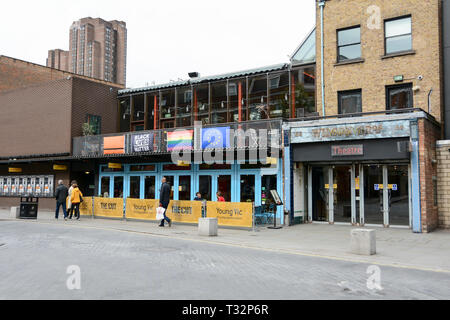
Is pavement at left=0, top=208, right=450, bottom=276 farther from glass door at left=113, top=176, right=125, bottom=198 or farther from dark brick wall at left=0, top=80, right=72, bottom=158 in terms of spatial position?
dark brick wall at left=0, top=80, right=72, bottom=158

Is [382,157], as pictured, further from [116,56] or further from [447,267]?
[116,56]

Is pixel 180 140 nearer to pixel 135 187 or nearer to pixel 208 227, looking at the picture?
pixel 135 187

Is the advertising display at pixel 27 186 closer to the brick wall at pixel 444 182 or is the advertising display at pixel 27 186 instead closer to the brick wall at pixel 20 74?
the brick wall at pixel 20 74

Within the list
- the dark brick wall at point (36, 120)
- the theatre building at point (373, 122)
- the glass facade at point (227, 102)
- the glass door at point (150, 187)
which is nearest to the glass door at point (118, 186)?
the glass door at point (150, 187)

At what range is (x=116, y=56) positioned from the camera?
14400cm

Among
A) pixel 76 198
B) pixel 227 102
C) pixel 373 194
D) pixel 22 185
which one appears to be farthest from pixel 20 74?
pixel 373 194

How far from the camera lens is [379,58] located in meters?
17.6

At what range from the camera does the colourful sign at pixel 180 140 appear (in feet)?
65.8

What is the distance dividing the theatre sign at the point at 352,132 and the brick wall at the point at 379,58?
8.06ft

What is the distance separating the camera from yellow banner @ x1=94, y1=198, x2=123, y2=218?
1897 cm

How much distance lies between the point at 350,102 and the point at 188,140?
25.4 ft

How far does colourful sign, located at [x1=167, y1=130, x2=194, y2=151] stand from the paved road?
29.1 feet
